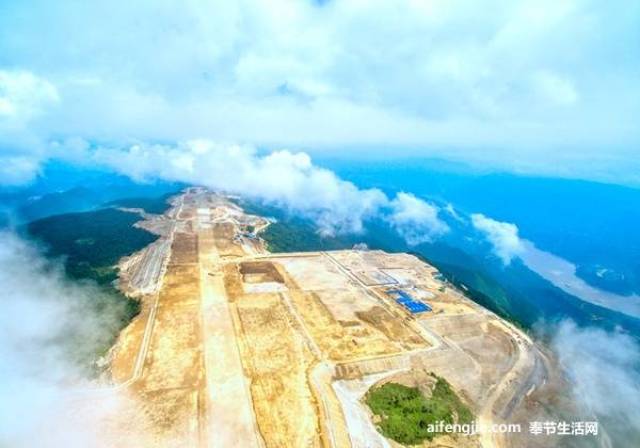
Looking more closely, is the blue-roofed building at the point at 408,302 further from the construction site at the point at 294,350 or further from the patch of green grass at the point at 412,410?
the patch of green grass at the point at 412,410

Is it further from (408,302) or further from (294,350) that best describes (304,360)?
(408,302)

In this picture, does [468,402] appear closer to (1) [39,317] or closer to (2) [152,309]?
(2) [152,309]

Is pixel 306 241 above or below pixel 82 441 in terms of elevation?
below

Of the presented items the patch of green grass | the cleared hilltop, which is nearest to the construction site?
the cleared hilltop

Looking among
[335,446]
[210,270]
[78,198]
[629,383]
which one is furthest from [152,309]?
[78,198]

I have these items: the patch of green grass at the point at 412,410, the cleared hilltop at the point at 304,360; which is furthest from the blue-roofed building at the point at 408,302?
the patch of green grass at the point at 412,410

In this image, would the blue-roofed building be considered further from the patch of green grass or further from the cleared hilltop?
Answer: the patch of green grass
